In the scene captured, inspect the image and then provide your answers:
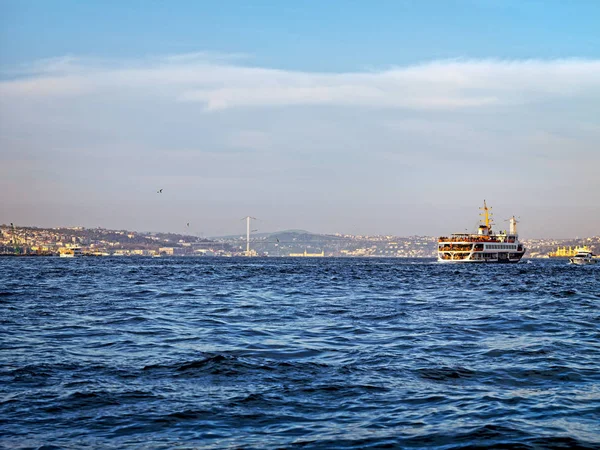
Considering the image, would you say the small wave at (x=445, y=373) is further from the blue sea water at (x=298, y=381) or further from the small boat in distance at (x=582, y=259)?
the small boat in distance at (x=582, y=259)

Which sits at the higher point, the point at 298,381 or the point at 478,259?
the point at 298,381

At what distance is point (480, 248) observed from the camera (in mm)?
137875

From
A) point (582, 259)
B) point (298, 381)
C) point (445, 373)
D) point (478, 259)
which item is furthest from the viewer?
point (582, 259)

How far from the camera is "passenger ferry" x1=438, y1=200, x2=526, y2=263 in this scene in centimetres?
13762

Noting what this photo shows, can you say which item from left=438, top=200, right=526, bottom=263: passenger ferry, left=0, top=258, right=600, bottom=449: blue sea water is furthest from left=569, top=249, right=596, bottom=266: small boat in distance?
left=0, top=258, right=600, bottom=449: blue sea water

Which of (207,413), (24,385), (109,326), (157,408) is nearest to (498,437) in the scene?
(207,413)

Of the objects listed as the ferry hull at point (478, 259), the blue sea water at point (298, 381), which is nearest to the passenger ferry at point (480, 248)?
the ferry hull at point (478, 259)

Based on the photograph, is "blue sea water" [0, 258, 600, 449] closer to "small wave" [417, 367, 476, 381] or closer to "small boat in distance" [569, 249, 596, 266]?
"small wave" [417, 367, 476, 381]

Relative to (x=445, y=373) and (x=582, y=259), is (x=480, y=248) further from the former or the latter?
(x=445, y=373)

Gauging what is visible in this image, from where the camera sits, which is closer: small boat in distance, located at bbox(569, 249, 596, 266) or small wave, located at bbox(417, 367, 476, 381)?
small wave, located at bbox(417, 367, 476, 381)

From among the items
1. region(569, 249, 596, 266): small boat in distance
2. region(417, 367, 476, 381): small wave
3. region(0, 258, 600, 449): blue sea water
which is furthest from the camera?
region(569, 249, 596, 266): small boat in distance

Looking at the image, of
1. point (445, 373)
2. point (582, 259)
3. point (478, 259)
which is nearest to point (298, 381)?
point (445, 373)

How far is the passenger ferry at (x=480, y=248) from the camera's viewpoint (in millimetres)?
137625

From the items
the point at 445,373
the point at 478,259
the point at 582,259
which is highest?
the point at 445,373
